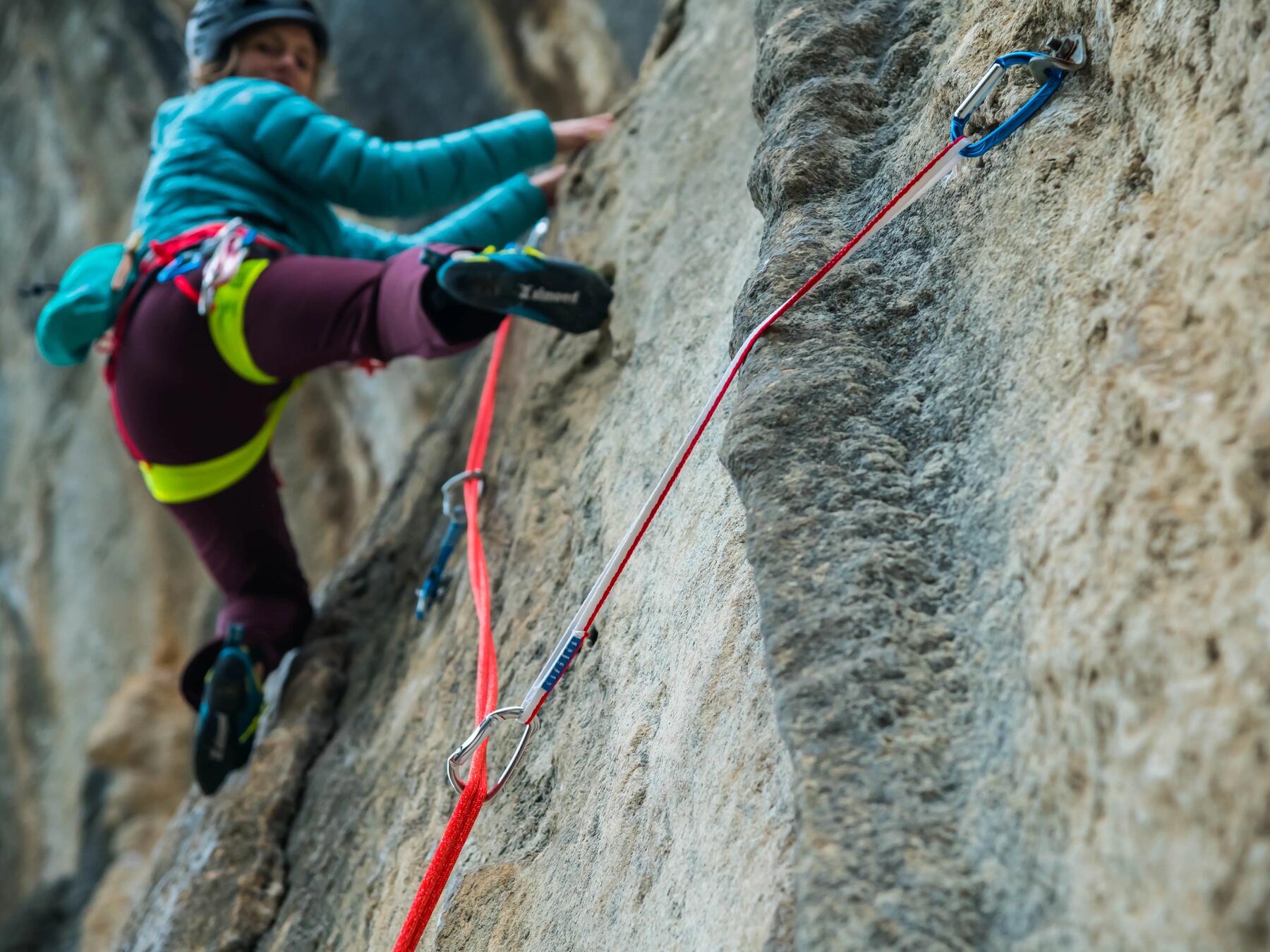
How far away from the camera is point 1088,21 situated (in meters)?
1.08

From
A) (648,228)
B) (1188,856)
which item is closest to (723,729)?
(1188,856)

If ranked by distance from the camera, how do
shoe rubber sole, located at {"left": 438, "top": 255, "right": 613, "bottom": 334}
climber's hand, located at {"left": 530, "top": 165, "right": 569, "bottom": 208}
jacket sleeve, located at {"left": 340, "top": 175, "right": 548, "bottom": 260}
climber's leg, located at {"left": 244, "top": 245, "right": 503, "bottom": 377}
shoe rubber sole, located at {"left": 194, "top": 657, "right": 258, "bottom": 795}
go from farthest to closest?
climber's hand, located at {"left": 530, "top": 165, "right": 569, "bottom": 208}, jacket sleeve, located at {"left": 340, "top": 175, "right": 548, "bottom": 260}, shoe rubber sole, located at {"left": 194, "top": 657, "right": 258, "bottom": 795}, climber's leg, located at {"left": 244, "top": 245, "right": 503, "bottom": 377}, shoe rubber sole, located at {"left": 438, "top": 255, "right": 613, "bottom": 334}

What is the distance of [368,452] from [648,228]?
7.14 feet

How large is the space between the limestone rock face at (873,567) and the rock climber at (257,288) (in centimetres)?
16

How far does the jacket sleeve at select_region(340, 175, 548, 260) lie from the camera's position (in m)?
2.45

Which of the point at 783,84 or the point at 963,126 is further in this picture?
the point at 783,84

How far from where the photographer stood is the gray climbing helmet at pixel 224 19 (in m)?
2.29

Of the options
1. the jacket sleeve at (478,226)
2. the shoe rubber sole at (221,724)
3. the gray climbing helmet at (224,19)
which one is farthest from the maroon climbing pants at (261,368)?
the gray climbing helmet at (224,19)

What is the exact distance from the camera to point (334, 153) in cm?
209

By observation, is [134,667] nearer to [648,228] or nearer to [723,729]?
[648,228]

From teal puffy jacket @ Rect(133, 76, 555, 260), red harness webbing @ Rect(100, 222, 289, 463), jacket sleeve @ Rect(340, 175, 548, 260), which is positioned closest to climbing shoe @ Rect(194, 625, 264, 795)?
red harness webbing @ Rect(100, 222, 289, 463)

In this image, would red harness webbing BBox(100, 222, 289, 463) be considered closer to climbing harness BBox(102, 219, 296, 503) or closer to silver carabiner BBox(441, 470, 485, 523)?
climbing harness BBox(102, 219, 296, 503)

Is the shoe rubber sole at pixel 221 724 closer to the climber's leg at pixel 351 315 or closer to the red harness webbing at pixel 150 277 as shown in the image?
the red harness webbing at pixel 150 277

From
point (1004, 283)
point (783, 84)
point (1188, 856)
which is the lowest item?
point (1188, 856)
